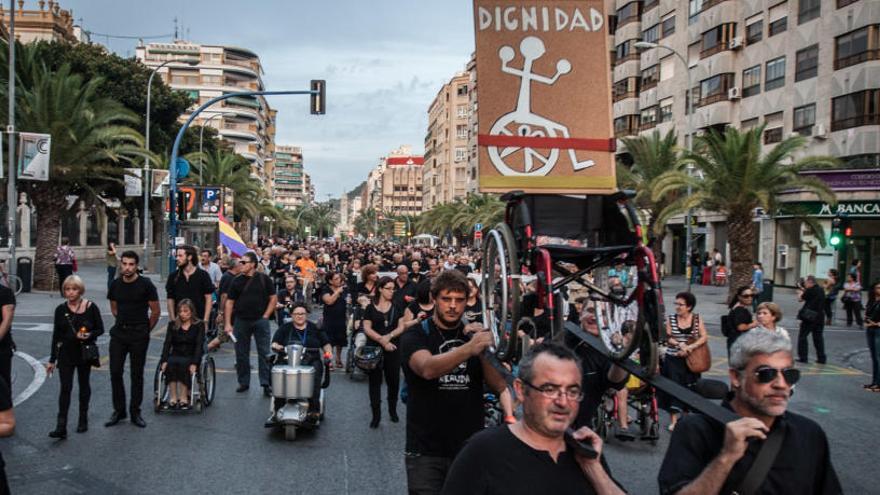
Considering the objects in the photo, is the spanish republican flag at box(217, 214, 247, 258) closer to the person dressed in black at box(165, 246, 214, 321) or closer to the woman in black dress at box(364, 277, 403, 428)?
the person dressed in black at box(165, 246, 214, 321)

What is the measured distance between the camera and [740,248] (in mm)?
25547

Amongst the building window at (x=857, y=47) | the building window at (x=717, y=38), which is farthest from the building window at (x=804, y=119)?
the building window at (x=717, y=38)

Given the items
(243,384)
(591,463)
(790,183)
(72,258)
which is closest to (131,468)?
(243,384)

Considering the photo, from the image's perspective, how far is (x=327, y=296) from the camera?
12.1 metres

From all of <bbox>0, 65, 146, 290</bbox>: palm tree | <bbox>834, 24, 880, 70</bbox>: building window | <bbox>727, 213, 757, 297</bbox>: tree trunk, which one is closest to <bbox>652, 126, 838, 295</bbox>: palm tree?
<bbox>727, 213, 757, 297</bbox>: tree trunk

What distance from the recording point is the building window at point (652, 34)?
47.3 meters

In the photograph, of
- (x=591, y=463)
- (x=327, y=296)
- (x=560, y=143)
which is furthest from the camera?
(x=327, y=296)

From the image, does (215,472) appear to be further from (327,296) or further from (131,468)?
(327,296)

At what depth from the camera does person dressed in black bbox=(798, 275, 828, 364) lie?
1416cm

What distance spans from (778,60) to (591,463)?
38.2 m

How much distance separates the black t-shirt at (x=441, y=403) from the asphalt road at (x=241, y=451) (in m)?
2.41

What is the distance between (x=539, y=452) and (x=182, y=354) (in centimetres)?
730

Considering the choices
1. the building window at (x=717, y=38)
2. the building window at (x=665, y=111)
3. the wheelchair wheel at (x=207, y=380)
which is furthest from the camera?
the building window at (x=665, y=111)

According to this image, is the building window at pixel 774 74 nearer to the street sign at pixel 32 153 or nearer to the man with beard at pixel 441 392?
the street sign at pixel 32 153
